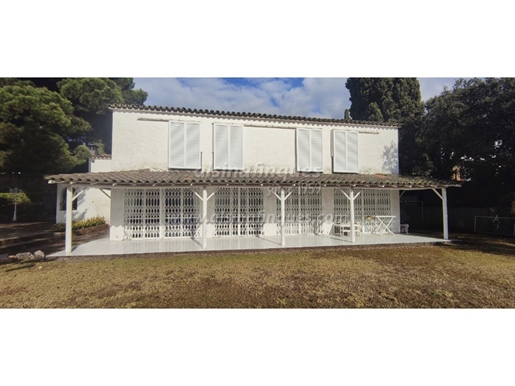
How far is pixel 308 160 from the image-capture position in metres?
11.3

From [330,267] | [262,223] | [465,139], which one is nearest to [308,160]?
[262,223]

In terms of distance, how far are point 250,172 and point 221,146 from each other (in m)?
1.84

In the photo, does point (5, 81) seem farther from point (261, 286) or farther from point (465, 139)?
point (465, 139)

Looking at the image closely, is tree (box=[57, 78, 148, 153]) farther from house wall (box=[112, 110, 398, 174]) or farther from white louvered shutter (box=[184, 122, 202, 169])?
white louvered shutter (box=[184, 122, 202, 169])

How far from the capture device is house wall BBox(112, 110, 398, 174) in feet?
32.6

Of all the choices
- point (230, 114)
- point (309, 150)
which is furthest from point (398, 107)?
point (230, 114)

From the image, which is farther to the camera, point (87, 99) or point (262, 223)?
point (87, 99)

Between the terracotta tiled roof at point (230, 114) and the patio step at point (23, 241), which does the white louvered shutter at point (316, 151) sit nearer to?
the terracotta tiled roof at point (230, 114)

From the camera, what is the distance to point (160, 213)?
9.79 m

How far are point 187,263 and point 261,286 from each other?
291 centimetres

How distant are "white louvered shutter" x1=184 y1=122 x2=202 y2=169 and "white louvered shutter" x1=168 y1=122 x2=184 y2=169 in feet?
0.59

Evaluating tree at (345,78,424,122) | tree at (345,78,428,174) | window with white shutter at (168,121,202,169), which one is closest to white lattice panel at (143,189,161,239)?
window with white shutter at (168,121,202,169)

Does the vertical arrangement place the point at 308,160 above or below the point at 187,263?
above

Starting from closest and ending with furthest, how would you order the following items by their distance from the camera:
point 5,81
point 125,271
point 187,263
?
1. point 125,271
2. point 187,263
3. point 5,81
